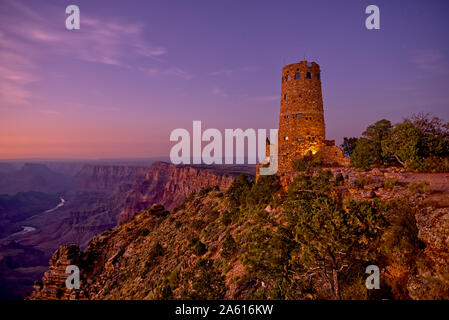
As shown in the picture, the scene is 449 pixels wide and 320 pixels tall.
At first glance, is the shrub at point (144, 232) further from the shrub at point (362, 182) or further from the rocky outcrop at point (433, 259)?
the rocky outcrop at point (433, 259)

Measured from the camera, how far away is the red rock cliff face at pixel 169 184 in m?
110

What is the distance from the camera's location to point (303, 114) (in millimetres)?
25219

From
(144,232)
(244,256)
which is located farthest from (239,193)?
(144,232)

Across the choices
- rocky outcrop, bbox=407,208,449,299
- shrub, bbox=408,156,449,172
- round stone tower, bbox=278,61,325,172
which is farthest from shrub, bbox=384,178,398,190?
round stone tower, bbox=278,61,325,172

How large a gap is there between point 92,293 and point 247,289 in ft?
85.6

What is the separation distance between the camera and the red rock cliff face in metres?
110

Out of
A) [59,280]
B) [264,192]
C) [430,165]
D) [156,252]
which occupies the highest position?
[430,165]

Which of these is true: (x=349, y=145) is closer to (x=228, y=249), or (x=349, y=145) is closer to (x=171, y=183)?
(x=228, y=249)

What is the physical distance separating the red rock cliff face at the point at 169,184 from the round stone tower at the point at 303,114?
219ft

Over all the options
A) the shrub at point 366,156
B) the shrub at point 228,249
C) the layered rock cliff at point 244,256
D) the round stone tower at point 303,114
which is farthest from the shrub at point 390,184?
the shrub at point 228,249

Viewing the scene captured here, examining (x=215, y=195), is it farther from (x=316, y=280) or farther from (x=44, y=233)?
(x=44, y=233)

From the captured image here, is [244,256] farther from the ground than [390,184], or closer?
closer

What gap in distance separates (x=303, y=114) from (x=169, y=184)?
124 meters
